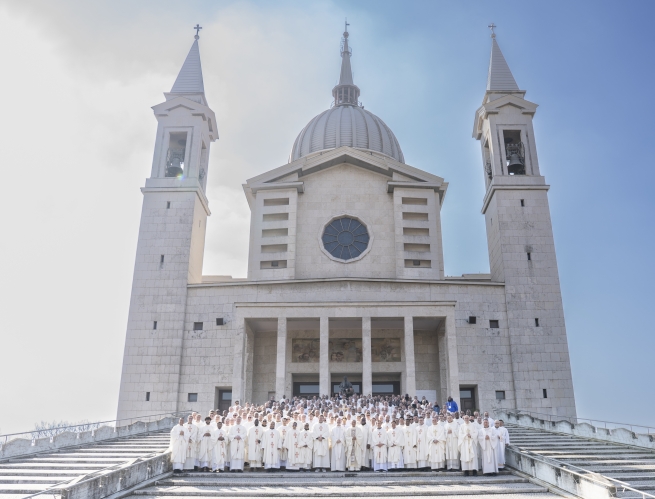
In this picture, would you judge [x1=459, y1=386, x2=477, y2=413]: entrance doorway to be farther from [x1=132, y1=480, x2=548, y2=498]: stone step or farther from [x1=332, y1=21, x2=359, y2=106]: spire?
[x1=332, y1=21, x2=359, y2=106]: spire

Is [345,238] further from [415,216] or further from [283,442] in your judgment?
[283,442]

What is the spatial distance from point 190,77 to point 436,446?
31362 mm

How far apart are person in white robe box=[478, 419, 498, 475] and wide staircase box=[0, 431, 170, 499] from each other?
8986mm

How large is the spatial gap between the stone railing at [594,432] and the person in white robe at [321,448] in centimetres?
950

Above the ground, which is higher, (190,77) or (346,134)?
(346,134)

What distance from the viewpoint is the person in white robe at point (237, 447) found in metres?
14.5

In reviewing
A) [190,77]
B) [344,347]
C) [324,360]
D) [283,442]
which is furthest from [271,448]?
[190,77]

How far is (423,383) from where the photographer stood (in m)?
29.8

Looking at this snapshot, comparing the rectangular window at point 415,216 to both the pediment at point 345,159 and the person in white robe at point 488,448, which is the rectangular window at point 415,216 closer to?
the pediment at point 345,159

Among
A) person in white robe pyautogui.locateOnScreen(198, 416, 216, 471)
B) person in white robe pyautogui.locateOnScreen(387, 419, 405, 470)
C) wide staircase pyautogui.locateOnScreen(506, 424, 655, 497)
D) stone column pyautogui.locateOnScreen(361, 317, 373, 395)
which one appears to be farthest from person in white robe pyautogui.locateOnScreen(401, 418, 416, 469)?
stone column pyautogui.locateOnScreen(361, 317, 373, 395)

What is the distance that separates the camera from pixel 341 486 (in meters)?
12.7

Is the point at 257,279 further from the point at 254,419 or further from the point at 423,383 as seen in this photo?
the point at 254,419

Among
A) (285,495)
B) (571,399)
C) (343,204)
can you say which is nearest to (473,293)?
(571,399)

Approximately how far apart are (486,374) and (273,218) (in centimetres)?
1531
